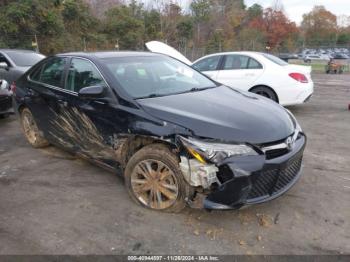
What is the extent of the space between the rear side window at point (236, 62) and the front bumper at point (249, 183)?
507cm

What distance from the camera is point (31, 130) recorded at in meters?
5.32

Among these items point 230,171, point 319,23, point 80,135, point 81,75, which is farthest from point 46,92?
point 319,23

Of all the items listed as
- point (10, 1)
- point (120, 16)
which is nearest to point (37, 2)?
point (10, 1)

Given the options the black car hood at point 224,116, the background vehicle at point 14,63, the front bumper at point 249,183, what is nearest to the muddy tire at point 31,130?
the black car hood at point 224,116

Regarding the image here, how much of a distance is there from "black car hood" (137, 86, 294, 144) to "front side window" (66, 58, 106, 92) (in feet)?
2.52

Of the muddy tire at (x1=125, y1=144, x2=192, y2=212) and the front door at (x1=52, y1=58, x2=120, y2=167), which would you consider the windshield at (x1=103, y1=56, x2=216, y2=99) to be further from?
the muddy tire at (x1=125, y1=144, x2=192, y2=212)

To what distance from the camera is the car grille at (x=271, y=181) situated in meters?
2.92

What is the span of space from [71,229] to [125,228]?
0.50 m

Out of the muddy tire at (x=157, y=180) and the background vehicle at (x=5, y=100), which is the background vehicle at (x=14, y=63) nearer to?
the background vehicle at (x=5, y=100)

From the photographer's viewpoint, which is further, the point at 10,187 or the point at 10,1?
the point at 10,1

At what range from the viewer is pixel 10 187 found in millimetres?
3963

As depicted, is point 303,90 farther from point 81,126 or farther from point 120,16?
point 120,16

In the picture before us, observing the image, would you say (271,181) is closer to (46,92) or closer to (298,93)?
(46,92)

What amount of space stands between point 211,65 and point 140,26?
22766 mm
